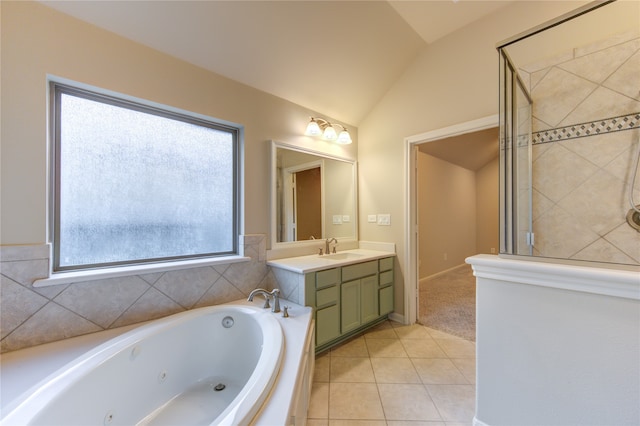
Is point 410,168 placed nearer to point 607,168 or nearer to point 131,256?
point 607,168

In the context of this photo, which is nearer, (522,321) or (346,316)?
(522,321)

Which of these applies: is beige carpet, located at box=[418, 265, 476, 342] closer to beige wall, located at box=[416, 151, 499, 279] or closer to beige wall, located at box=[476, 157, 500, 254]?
beige wall, located at box=[416, 151, 499, 279]

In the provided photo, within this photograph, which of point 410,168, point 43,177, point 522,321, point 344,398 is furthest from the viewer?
point 410,168

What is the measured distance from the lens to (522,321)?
3.85ft

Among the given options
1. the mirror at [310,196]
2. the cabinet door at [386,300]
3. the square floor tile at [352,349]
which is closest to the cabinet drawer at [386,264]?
the cabinet door at [386,300]

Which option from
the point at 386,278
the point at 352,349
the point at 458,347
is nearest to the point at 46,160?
the point at 352,349

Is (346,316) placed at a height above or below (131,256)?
below

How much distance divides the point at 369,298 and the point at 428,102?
2.06m

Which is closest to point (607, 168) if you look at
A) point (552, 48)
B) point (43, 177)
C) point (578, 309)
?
point (552, 48)

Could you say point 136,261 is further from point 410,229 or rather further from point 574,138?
point 574,138

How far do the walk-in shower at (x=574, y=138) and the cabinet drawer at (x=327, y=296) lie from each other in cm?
125

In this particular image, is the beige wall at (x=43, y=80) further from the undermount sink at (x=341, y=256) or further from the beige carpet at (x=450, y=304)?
the beige carpet at (x=450, y=304)

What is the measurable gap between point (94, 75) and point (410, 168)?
8.54 feet

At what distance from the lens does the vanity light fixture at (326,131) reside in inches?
96.9
